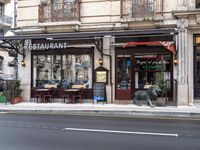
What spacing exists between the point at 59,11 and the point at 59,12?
0.06 m

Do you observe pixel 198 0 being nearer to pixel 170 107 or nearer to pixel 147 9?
pixel 147 9

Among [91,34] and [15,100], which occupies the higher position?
[91,34]

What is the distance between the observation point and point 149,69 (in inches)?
843

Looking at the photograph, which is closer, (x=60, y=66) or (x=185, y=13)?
(x=185, y=13)

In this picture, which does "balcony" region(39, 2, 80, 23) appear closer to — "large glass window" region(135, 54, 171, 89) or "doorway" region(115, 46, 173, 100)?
"doorway" region(115, 46, 173, 100)

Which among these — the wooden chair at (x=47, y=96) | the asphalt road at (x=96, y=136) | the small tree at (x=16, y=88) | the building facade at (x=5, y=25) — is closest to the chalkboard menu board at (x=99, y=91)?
the wooden chair at (x=47, y=96)

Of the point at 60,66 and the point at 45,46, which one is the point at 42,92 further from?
the point at 45,46

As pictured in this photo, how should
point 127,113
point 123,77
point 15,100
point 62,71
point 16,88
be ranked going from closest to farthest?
1. point 127,113
2. point 123,77
3. point 15,100
4. point 16,88
5. point 62,71

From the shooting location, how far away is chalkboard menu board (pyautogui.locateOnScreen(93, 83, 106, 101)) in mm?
21719

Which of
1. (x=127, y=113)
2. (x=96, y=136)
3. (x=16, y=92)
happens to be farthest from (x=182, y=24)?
(x=96, y=136)

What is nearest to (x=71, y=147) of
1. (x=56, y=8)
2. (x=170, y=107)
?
(x=170, y=107)

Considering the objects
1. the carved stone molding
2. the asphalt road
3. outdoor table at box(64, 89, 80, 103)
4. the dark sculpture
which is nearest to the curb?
the dark sculpture

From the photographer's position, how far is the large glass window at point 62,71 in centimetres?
2283

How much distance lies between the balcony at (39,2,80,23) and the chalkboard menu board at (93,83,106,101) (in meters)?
4.16
